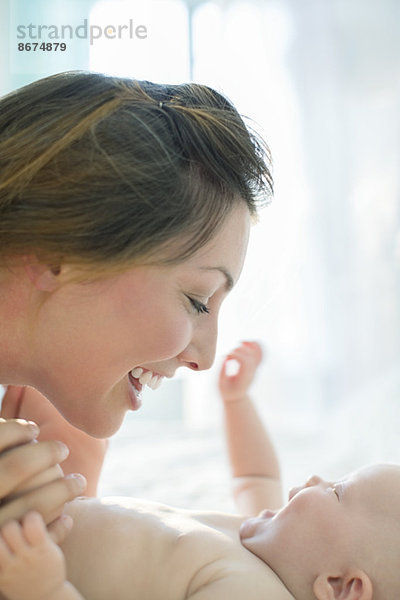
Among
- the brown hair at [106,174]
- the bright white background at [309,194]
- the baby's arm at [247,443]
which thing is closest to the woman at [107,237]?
the brown hair at [106,174]

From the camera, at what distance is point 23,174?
93 cm

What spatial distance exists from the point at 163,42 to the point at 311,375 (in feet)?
3.98

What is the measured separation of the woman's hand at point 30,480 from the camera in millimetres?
845

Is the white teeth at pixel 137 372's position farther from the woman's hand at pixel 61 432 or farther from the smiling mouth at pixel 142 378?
the woman's hand at pixel 61 432

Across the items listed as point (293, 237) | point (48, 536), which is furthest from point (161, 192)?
point (293, 237)

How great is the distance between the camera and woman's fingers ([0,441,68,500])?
84 centimetres

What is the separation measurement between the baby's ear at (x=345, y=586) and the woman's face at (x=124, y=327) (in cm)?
34

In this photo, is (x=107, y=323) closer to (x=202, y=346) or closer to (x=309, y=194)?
(x=202, y=346)

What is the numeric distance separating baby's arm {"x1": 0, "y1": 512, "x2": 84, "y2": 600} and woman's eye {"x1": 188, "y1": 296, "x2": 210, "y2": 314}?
356 mm

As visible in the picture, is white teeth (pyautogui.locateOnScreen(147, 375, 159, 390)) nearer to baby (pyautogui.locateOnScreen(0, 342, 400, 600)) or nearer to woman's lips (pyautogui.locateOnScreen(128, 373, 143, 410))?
woman's lips (pyautogui.locateOnScreen(128, 373, 143, 410))

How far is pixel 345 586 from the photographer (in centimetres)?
98

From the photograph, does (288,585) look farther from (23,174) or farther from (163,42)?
(163,42)

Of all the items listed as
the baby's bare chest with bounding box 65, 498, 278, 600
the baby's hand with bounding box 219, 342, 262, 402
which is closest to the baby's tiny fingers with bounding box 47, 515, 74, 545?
the baby's bare chest with bounding box 65, 498, 278, 600

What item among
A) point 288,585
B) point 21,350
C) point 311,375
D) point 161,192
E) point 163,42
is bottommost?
point 311,375
